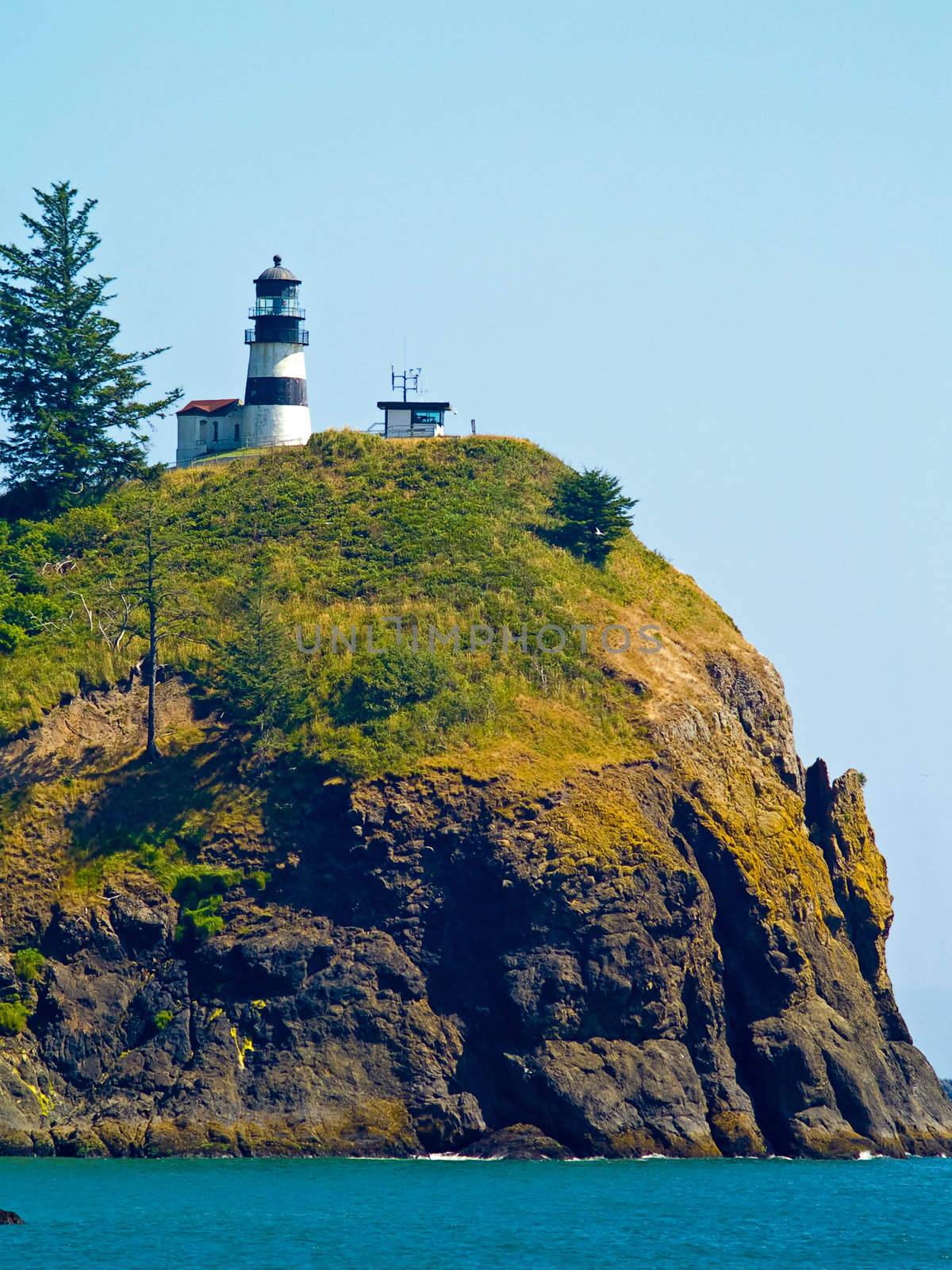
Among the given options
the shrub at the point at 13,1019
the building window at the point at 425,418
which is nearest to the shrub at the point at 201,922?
the shrub at the point at 13,1019

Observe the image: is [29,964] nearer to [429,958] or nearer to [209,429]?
[429,958]

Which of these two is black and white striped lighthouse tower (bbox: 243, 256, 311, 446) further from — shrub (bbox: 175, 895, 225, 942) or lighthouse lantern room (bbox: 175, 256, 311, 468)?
shrub (bbox: 175, 895, 225, 942)

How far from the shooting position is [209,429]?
361 ft

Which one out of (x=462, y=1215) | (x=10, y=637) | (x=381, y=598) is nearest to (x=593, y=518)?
(x=381, y=598)

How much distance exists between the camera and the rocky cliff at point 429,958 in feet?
250

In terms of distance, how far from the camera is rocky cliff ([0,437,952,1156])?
3004 inches

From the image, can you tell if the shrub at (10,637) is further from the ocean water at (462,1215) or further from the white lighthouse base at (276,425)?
the ocean water at (462,1215)

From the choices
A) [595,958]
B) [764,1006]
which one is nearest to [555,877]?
[595,958]

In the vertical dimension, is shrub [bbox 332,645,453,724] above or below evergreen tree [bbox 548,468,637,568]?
below

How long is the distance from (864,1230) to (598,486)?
42468 mm

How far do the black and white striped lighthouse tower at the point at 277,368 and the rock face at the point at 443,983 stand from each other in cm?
2541

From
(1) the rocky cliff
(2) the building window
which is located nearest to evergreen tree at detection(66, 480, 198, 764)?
(1) the rocky cliff

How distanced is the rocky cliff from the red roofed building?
2384 cm

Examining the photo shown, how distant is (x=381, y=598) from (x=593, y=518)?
443 inches
